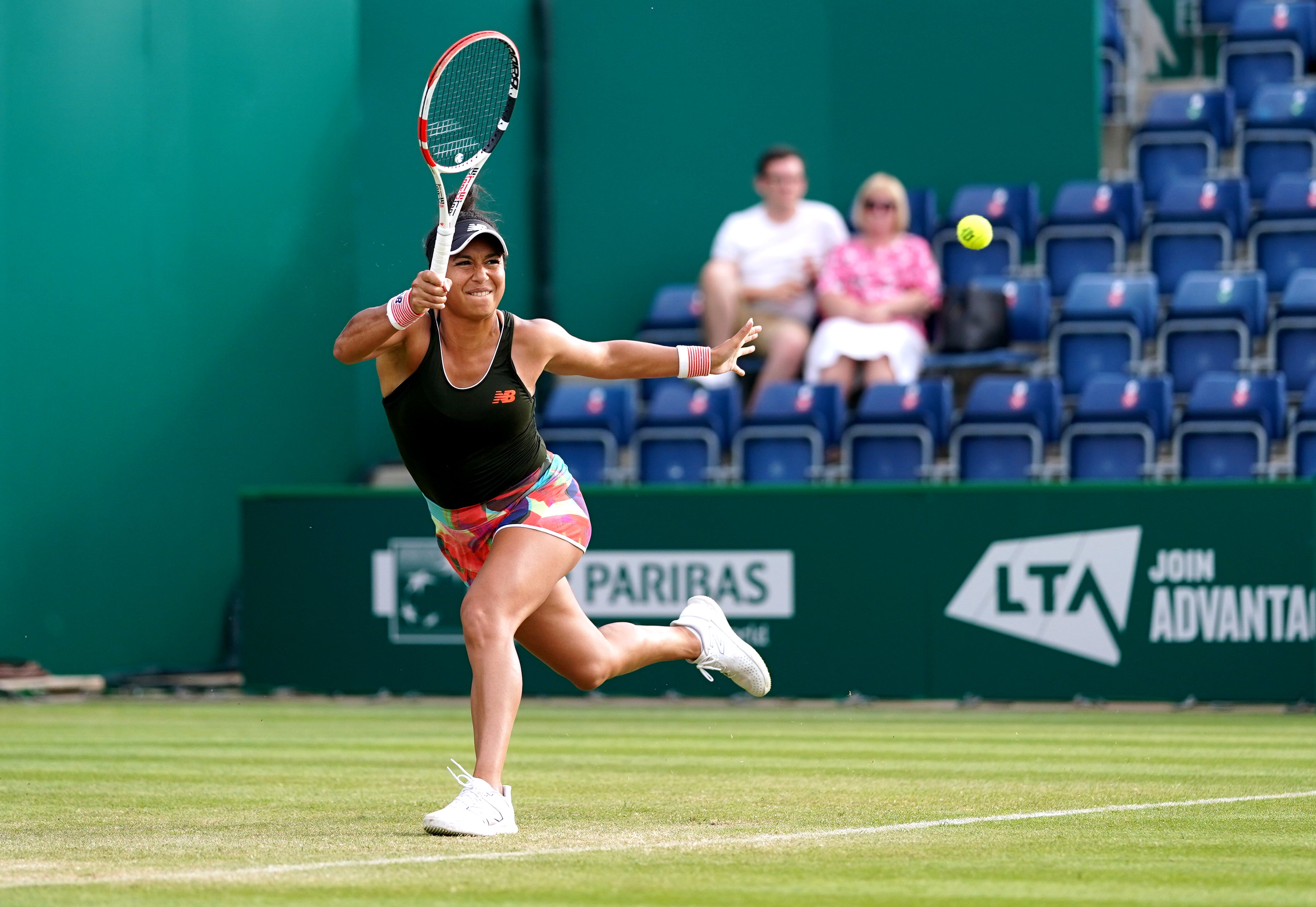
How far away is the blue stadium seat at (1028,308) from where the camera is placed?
1477 centimetres

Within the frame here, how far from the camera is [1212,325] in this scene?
1404 centimetres

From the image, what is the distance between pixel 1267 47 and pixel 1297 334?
13.4ft

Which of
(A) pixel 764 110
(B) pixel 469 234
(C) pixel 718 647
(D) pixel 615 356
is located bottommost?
(C) pixel 718 647

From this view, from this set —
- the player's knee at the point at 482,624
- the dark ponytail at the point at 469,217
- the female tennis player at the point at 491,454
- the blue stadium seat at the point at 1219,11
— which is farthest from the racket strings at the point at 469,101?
the blue stadium seat at the point at 1219,11

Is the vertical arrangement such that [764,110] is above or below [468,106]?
above

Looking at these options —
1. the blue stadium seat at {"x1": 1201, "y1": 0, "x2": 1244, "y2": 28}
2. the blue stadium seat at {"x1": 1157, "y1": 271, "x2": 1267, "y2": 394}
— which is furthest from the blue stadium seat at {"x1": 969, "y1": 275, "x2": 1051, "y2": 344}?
the blue stadium seat at {"x1": 1201, "y1": 0, "x2": 1244, "y2": 28}

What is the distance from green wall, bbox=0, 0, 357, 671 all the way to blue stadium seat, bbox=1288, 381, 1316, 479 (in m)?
7.74

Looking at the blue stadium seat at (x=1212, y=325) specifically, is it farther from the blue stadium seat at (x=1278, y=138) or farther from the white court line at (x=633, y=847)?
the white court line at (x=633, y=847)

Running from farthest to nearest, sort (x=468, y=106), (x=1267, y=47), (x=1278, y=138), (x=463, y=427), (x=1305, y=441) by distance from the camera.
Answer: (x=1267, y=47), (x=1278, y=138), (x=1305, y=441), (x=468, y=106), (x=463, y=427)

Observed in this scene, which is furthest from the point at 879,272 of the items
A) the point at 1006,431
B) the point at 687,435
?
the point at 687,435

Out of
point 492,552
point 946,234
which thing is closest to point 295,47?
point 946,234

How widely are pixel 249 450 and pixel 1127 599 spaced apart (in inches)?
288

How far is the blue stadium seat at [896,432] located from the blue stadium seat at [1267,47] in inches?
198

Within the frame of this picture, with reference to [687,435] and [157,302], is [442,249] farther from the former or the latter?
[157,302]
